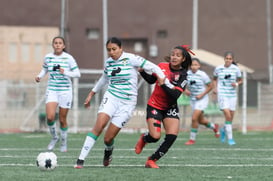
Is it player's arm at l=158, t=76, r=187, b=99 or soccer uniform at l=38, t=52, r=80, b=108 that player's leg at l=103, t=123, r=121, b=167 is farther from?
soccer uniform at l=38, t=52, r=80, b=108

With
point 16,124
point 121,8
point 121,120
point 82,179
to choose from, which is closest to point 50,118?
point 121,120

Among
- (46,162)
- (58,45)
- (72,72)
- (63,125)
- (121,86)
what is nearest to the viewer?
(46,162)

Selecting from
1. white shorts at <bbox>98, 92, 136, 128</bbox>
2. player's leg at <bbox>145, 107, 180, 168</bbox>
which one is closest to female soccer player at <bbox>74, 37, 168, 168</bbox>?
white shorts at <bbox>98, 92, 136, 128</bbox>

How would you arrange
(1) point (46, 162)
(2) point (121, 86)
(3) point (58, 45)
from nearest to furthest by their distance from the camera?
1. (1) point (46, 162)
2. (2) point (121, 86)
3. (3) point (58, 45)

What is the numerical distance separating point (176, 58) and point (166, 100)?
2.04 ft

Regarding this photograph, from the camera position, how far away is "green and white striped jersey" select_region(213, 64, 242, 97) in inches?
629

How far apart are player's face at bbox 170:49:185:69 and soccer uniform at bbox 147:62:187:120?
3.5 inches

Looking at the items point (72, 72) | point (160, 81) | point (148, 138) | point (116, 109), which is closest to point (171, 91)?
point (160, 81)

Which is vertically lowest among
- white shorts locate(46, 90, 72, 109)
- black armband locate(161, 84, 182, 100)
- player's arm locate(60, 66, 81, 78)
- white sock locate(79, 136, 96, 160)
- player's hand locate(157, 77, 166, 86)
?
white sock locate(79, 136, 96, 160)

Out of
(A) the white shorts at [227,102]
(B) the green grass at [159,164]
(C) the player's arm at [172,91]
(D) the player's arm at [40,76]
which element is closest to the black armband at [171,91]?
(C) the player's arm at [172,91]

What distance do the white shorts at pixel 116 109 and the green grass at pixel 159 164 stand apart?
0.67 m

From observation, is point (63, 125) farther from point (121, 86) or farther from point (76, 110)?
point (76, 110)

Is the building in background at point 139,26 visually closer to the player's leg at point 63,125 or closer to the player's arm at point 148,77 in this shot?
the player's leg at point 63,125

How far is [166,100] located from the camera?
10.2 m
